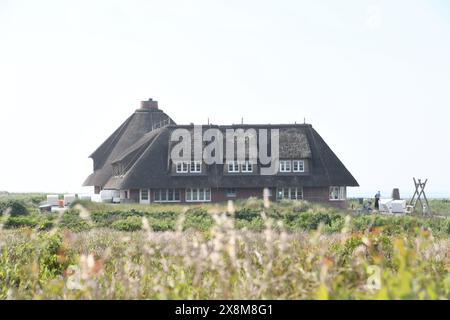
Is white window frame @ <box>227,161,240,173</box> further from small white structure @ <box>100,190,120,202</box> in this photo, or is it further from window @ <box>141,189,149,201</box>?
small white structure @ <box>100,190,120,202</box>

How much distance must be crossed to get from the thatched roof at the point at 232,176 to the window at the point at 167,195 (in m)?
1.07

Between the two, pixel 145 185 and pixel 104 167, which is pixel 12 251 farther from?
pixel 104 167

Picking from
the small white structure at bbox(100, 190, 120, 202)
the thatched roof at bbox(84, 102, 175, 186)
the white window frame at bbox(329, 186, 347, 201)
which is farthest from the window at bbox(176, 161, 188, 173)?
the thatched roof at bbox(84, 102, 175, 186)

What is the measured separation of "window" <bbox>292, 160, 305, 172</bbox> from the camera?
65.9 metres

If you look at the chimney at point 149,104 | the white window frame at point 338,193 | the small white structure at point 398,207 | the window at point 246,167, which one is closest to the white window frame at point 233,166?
the window at point 246,167

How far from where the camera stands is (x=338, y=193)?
6712 cm

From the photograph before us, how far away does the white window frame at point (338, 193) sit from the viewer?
2616 inches

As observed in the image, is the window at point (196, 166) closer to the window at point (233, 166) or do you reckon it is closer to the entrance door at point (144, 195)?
the window at point (233, 166)

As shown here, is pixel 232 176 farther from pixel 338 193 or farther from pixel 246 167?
pixel 338 193

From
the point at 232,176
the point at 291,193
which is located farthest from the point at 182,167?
the point at 291,193

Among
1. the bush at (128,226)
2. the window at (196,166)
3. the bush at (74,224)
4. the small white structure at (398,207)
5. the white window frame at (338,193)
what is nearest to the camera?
the bush at (74,224)
